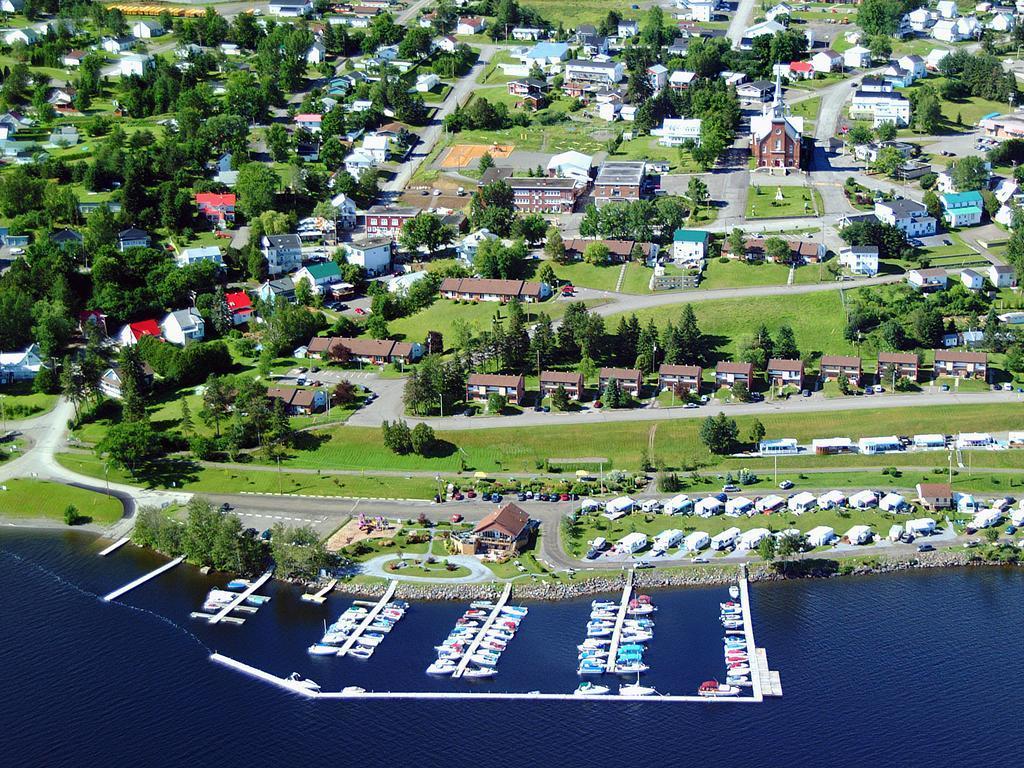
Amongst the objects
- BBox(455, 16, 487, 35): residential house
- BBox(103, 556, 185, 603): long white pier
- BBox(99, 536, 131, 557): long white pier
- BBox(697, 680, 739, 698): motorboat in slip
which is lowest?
BBox(99, 536, 131, 557): long white pier

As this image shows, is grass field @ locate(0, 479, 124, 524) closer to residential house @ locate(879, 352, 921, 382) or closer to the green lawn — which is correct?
residential house @ locate(879, 352, 921, 382)

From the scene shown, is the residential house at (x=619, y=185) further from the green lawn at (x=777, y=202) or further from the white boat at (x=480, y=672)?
the white boat at (x=480, y=672)

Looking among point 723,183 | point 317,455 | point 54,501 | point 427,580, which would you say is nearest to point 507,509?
point 427,580

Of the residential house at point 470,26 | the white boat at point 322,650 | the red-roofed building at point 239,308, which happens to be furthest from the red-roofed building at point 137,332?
the residential house at point 470,26

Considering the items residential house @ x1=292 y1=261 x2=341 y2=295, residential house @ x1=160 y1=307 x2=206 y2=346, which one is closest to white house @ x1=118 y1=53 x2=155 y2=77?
residential house @ x1=292 y1=261 x2=341 y2=295

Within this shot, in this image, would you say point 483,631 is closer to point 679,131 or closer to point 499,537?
point 499,537
